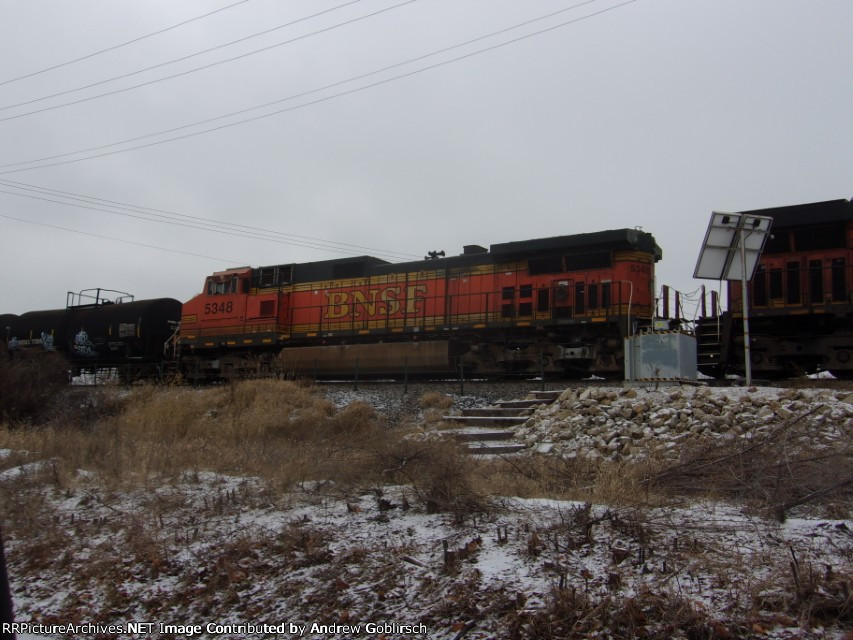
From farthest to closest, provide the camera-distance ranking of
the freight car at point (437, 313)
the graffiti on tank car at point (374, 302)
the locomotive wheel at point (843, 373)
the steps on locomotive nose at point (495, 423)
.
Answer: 1. the graffiti on tank car at point (374, 302)
2. the freight car at point (437, 313)
3. the locomotive wheel at point (843, 373)
4. the steps on locomotive nose at point (495, 423)

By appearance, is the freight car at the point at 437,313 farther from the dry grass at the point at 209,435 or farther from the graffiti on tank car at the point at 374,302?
the dry grass at the point at 209,435

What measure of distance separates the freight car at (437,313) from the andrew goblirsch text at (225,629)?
36.4 feet

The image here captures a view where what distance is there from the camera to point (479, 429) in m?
11.5

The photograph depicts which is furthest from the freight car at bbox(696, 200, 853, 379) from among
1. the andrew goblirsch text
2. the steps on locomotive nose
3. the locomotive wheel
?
the andrew goblirsch text

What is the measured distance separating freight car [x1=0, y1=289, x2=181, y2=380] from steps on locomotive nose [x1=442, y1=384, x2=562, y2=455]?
13752 millimetres

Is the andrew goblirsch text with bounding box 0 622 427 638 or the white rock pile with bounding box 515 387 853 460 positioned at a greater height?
the white rock pile with bounding box 515 387 853 460

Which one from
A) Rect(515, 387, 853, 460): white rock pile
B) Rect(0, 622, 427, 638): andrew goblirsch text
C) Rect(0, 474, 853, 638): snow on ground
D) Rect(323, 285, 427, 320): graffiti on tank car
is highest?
Rect(323, 285, 427, 320): graffiti on tank car

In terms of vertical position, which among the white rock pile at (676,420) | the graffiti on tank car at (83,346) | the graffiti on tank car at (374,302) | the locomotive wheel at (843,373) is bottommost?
the white rock pile at (676,420)

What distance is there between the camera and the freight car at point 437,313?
1645 centimetres

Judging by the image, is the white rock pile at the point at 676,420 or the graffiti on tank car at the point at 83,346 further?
the graffiti on tank car at the point at 83,346

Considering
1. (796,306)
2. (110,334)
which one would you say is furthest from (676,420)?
(110,334)

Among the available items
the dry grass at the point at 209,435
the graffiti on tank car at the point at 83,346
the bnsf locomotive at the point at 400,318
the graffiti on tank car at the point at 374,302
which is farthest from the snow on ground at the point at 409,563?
the graffiti on tank car at the point at 83,346

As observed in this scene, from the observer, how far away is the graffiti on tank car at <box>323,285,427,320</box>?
1953cm

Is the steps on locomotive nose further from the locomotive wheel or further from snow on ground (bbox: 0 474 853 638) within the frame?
the locomotive wheel
